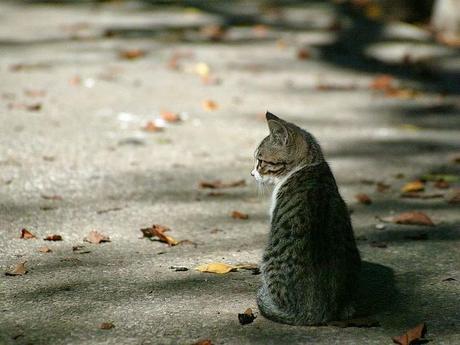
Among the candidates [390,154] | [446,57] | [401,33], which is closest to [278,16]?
[401,33]

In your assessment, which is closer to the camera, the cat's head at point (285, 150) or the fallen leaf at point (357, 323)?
the fallen leaf at point (357, 323)

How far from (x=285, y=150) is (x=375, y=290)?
1.03 m

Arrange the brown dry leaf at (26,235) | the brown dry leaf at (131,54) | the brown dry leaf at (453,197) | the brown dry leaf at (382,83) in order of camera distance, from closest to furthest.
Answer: the brown dry leaf at (26,235) < the brown dry leaf at (453,197) < the brown dry leaf at (382,83) < the brown dry leaf at (131,54)

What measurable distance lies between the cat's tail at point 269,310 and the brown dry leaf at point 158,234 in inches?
51.3

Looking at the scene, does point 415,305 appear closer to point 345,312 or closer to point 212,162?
point 345,312

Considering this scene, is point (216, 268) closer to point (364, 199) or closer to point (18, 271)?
point (18, 271)

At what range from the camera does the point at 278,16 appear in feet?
46.3

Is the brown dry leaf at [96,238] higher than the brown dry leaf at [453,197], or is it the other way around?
the brown dry leaf at [453,197]

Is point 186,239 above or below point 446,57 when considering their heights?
below

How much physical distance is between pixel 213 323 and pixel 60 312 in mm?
859

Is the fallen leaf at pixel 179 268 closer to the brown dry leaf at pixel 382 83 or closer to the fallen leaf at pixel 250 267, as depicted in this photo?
the fallen leaf at pixel 250 267

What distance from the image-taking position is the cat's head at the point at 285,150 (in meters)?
4.94

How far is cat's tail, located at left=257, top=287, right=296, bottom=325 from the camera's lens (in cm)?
438

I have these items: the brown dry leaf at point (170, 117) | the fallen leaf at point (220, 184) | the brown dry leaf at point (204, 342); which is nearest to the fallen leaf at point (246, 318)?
the brown dry leaf at point (204, 342)
